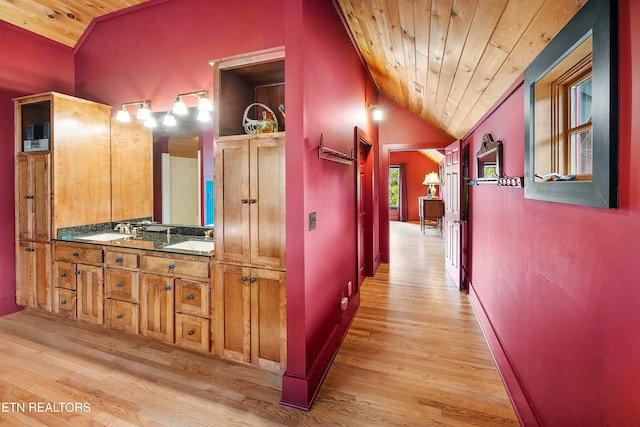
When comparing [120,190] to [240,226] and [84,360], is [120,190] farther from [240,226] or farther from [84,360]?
[240,226]

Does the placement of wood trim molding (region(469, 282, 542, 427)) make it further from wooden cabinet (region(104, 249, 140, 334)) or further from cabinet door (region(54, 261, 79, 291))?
Answer: cabinet door (region(54, 261, 79, 291))

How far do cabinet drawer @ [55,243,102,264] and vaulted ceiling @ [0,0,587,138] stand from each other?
234 centimetres

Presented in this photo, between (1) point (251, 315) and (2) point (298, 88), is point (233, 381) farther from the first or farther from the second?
(2) point (298, 88)

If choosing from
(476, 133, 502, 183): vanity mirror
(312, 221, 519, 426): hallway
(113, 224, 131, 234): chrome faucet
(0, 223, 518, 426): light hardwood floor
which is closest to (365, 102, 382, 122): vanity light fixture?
(476, 133, 502, 183): vanity mirror

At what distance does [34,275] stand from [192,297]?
2.09 meters

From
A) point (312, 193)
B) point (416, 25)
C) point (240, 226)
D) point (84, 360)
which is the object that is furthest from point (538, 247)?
point (84, 360)

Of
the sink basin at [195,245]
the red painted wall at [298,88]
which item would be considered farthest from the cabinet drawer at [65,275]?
the red painted wall at [298,88]

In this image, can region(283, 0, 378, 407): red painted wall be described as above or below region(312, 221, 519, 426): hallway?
above

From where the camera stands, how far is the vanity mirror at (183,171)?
285 cm

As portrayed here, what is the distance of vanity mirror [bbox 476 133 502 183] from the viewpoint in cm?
224

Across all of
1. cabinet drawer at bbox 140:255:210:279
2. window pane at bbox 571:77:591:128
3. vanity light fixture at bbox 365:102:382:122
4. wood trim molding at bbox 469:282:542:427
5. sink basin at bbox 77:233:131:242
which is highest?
vanity light fixture at bbox 365:102:382:122

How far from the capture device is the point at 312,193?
1.97 metres

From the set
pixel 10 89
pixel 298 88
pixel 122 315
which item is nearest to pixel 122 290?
pixel 122 315

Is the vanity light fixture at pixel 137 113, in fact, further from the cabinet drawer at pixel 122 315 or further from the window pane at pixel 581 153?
the window pane at pixel 581 153
